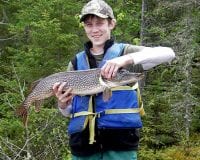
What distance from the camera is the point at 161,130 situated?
15.1m

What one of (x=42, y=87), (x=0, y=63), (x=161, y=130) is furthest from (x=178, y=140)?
(x=42, y=87)

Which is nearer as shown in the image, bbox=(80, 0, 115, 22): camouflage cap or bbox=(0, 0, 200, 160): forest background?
bbox=(80, 0, 115, 22): camouflage cap

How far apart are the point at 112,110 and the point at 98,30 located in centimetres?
61

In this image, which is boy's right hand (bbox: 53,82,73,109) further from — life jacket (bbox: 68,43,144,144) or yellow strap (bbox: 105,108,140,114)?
yellow strap (bbox: 105,108,140,114)

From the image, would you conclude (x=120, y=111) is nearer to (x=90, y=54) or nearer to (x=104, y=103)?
(x=104, y=103)

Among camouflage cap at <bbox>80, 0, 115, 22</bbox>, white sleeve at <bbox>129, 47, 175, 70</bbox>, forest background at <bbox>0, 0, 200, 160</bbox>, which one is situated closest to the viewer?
white sleeve at <bbox>129, 47, 175, 70</bbox>

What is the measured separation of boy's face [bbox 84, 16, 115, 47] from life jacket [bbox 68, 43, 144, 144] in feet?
0.33

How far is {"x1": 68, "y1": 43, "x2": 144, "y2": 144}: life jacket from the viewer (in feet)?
11.4

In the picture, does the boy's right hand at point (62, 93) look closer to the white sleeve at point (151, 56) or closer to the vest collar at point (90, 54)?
the vest collar at point (90, 54)

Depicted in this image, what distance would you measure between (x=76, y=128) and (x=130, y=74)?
58 cm

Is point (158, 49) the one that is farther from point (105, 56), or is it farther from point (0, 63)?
point (0, 63)

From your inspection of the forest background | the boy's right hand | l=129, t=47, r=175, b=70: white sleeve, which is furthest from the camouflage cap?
the forest background

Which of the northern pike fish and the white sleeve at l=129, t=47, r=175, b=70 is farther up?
the white sleeve at l=129, t=47, r=175, b=70

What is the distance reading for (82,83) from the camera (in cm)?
361
